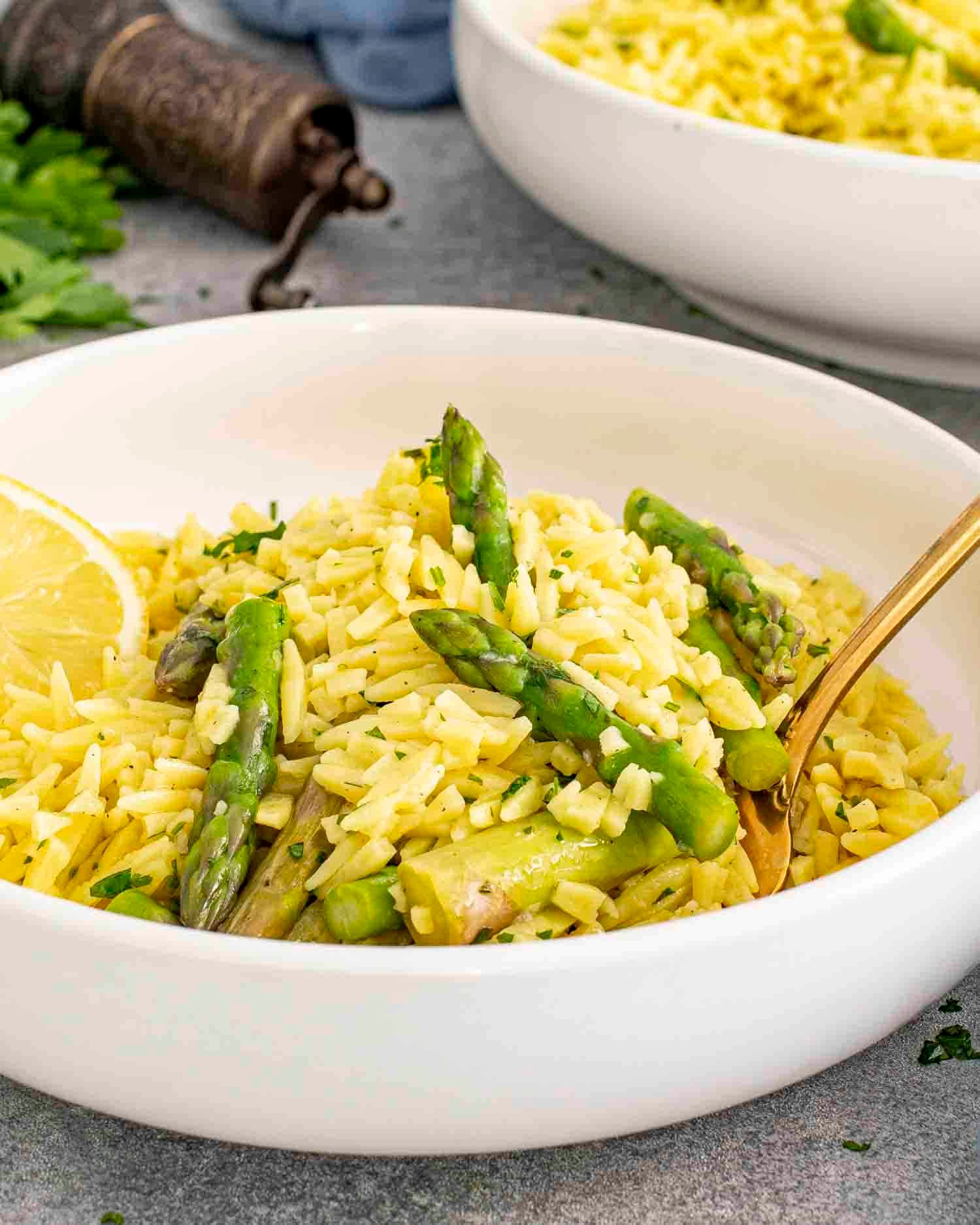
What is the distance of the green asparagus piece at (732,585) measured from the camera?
2.08m

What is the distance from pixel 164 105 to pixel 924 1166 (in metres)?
3.10

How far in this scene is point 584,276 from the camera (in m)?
3.83

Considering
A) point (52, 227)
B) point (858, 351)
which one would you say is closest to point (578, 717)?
point (858, 351)

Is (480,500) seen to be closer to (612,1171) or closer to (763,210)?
(612,1171)

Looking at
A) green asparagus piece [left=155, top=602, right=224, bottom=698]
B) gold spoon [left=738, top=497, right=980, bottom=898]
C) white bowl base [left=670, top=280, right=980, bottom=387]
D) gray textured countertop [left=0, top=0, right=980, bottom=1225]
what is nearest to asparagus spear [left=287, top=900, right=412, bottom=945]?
gray textured countertop [left=0, top=0, right=980, bottom=1225]

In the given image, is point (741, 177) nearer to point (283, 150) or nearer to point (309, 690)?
point (283, 150)

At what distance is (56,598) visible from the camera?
2.20 m

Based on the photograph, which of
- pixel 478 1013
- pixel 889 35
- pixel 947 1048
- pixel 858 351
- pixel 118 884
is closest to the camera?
pixel 478 1013

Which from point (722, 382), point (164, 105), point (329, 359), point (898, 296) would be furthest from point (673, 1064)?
point (164, 105)

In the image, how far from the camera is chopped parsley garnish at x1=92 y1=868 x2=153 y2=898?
1708mm

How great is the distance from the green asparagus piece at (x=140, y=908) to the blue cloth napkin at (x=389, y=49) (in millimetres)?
3568

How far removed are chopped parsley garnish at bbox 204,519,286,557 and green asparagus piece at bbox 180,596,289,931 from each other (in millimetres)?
303

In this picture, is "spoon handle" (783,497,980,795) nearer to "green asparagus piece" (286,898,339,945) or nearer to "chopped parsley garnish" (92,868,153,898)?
"green asparagus piece" (286,898,339,945)

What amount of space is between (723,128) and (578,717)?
5.19 ft
